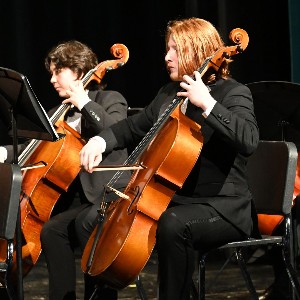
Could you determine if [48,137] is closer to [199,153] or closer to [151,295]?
[199,153]

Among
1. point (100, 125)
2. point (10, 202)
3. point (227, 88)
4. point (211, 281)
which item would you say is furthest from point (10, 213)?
point (211, 281)

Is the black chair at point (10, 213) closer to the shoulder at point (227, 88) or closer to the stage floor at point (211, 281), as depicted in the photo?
the shoulder at point (227, 88)

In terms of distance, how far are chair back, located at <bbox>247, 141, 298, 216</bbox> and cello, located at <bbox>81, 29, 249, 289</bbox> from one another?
1.47ft

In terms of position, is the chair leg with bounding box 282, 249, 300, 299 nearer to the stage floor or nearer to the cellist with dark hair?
the cellist with dark hair

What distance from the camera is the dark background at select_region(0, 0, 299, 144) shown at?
4.32m

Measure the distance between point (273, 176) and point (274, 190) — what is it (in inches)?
2.0

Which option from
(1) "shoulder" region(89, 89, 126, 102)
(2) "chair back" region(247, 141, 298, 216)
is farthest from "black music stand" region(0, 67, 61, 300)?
(2) "chair back" region(247, 141, 298, 216)

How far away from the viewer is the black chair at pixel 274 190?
297 centimetres

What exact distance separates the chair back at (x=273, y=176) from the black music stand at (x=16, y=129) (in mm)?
815

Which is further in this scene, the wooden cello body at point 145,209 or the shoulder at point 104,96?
the shoulder at point 104,96

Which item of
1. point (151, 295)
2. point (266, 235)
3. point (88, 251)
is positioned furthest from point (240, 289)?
point (88, 251)

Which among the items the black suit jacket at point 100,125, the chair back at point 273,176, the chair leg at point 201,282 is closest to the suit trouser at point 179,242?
the chair leg at point 201,282

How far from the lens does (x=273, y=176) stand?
306cm

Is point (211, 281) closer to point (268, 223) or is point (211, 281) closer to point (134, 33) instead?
point (268, 223)
